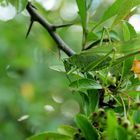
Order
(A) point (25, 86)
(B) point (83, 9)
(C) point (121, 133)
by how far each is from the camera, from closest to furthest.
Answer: (C) point (121, 133), (B) point (83, 9), (A) point (25, 86)

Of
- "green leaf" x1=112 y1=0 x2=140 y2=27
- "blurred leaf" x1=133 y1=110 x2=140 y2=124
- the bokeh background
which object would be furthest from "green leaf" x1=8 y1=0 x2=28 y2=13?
the bokeh background

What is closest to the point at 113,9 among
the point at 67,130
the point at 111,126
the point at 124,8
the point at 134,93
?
the point at 124,8

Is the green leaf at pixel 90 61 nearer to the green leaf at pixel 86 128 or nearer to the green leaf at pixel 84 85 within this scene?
the green leaf at pixel 84 85

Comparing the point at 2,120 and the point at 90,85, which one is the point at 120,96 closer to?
the point at 90,85

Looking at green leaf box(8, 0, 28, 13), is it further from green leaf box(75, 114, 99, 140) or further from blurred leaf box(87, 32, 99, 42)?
green leaf box(75, 114, 99, 140)

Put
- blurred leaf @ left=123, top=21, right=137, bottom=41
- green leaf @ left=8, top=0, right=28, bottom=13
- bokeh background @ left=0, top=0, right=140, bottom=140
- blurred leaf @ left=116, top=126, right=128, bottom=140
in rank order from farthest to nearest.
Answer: bokeh background @ left=0, top=0, right=140, bottom=140 → green leaf @ left=8, top=0, right=28, bottom=13 → blurred leaf @ left=123, top=21, right=137, bottom=41 → blurred leaf @ left=116, top=126, right=128, bottom=140

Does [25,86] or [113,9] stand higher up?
[113,9]

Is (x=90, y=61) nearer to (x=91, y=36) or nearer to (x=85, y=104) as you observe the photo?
(x=85, y=104)

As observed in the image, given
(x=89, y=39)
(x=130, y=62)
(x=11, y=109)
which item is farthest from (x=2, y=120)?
(x=130, y=62)
